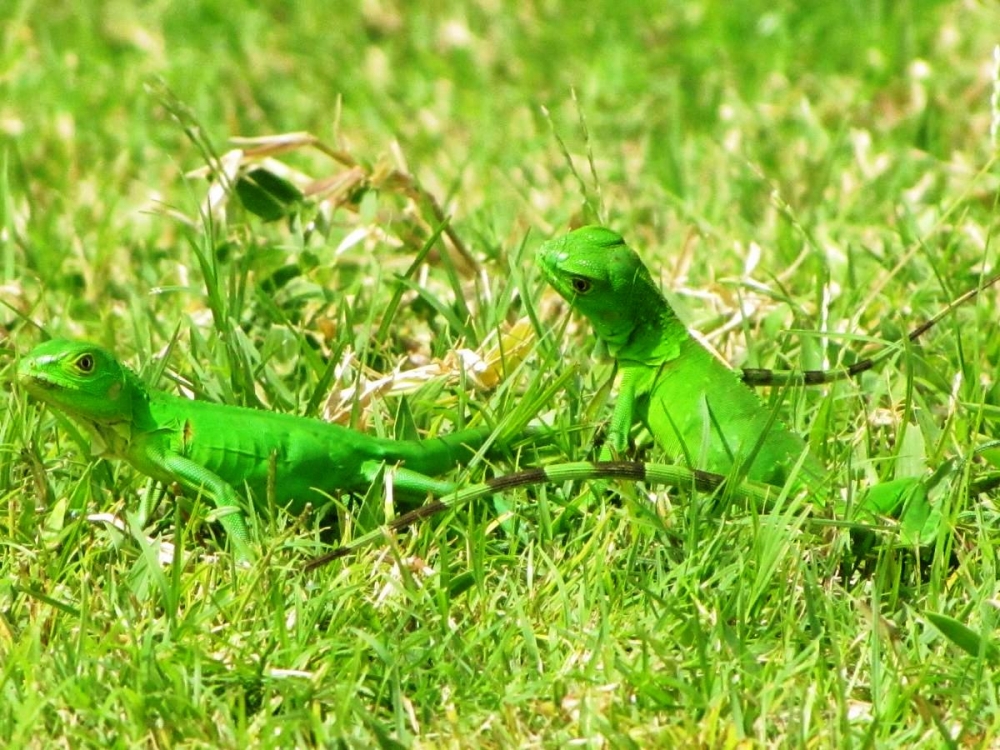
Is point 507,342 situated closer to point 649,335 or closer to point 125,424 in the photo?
point 649,335

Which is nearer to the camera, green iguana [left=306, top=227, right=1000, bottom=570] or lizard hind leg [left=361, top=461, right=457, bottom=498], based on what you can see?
green iguana [left=306, top=227, right=1000, bottom=570]

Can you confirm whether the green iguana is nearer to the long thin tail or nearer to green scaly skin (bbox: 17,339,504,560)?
the long thin tail

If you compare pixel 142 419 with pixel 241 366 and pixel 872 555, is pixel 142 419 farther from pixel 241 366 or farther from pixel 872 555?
pixel 872 555

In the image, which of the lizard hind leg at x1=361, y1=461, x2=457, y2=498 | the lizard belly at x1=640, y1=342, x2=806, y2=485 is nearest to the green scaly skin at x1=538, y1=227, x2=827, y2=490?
the lizard belly at x1=640, y1=342, x2=806, y2=485

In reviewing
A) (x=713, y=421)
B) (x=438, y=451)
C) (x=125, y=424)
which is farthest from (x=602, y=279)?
(x=125, y=424)

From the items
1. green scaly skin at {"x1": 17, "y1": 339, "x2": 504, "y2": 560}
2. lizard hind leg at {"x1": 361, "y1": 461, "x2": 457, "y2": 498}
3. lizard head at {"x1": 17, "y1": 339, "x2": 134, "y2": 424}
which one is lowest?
lizard hind leg at {"x1": 361, "y1": 461, "x2": 457, "y2": 498}

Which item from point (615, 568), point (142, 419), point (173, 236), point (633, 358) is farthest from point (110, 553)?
point (173, 236)

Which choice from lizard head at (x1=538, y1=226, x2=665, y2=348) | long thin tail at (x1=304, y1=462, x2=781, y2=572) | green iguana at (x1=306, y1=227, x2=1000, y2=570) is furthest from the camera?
lizard head at (x1=538, y1=226, x2=665, y2=348)
